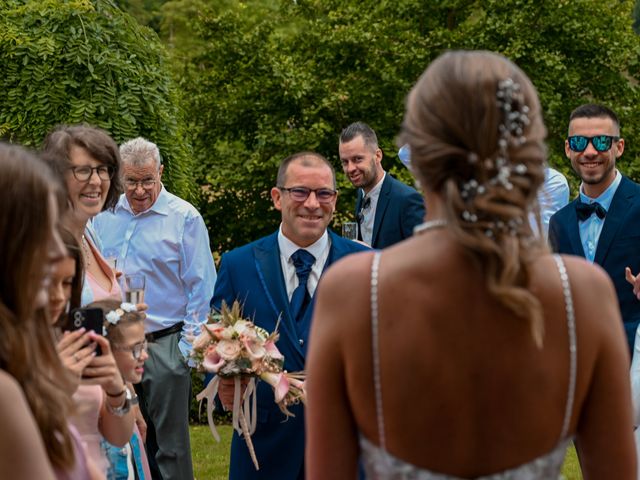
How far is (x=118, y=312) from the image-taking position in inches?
179

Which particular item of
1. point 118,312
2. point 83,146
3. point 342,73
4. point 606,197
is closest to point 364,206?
point 606,197

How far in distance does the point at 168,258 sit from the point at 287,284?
2.31 meters

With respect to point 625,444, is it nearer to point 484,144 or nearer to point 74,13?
point 484,144

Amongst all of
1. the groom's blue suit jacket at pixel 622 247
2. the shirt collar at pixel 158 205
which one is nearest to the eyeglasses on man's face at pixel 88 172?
the shirt collar at pixel 158 205

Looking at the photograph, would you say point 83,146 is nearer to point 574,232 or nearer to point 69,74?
point 574,232

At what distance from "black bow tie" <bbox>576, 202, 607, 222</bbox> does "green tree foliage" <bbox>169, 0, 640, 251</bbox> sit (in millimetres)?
6872

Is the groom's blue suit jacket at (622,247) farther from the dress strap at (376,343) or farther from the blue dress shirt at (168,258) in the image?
the dress strap at (376,343)

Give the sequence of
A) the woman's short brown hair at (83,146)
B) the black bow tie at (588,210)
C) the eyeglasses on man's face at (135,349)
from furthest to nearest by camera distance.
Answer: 1. the black bow tie at (588,210)
2. the woman's short brown hair at (83,146)
3. the eyeglasses on man's face at (135,349)

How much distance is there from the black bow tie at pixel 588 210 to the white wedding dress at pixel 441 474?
199 inches

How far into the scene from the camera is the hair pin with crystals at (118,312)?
452 centimetres

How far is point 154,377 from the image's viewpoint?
7707mm

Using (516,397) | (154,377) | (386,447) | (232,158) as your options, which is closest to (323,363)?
(386,447)

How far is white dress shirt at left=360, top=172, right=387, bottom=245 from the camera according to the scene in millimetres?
8805

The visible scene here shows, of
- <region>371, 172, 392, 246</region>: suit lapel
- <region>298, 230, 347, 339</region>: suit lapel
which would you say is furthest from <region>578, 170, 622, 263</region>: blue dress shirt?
<region>298, 230, 347, 339</region>: suit lapel
